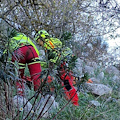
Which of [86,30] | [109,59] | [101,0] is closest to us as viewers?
[101,0]

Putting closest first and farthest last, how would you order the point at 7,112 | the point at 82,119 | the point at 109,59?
1. the point at 7,112
2. the point at 82,119
3. the point at 109,59

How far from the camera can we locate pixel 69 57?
2.19 meters

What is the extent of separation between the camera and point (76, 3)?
16.4ft

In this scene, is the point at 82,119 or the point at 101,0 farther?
the point at 101,0

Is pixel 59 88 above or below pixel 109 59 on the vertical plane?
above

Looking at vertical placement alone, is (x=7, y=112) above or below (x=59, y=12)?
below

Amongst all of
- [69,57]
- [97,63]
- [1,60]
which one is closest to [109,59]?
[97,63]

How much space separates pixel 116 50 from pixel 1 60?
18.0ft

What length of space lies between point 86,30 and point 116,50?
1.06 meters

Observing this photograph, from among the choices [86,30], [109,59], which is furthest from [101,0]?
[109,59]

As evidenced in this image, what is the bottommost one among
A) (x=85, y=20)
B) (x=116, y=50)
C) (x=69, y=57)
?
(x=116, y=50)

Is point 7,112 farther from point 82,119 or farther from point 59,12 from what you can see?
point 59,12

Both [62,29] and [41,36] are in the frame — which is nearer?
[41,36]

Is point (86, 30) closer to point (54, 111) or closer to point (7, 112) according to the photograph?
point (54, 111)
